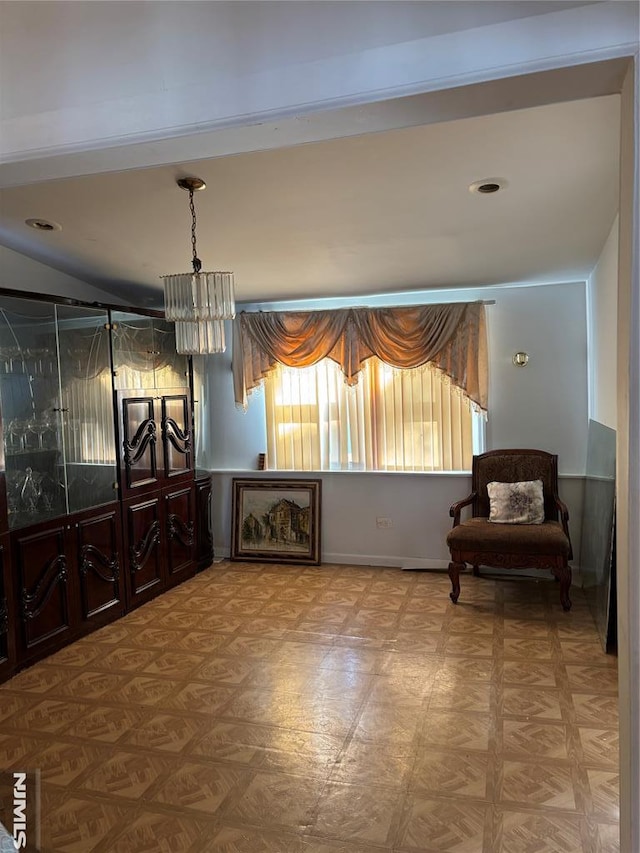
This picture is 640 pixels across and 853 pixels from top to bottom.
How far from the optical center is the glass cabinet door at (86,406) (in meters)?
3.90

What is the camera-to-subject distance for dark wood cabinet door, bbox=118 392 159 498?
4.31 metres

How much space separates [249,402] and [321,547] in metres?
1.49

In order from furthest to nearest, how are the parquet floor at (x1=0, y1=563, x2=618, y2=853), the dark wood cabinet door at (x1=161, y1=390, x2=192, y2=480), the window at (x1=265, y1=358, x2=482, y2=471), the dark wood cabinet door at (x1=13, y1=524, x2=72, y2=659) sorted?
the window at (x1=265, y1=358, x2=482, y2=471), the dark wood cabinet door at (x1=161, y1=390, x2=192, y2=480), the dark wood cabinet door at (x1=13, y1=524, x2=72, y2=659), the parquet floor at (x1=0, y1=563, x2=618, y2=853)

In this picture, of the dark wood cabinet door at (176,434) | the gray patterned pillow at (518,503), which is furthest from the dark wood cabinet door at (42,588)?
the gray patterned pillow at (518,503)

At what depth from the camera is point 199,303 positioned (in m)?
2.68

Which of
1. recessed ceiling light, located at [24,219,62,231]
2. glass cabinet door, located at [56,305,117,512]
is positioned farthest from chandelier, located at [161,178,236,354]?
glass cabinet door, located at [56,305,117,512]

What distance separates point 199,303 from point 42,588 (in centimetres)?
210

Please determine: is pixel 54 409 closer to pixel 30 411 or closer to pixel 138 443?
pixel 30 411

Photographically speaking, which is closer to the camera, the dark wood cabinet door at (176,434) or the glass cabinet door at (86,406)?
the glass cabinet door at (86,406)

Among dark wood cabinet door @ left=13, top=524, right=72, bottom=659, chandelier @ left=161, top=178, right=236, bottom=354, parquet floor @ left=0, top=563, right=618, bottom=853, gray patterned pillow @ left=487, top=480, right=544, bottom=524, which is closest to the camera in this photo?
parquet floor @ left=0, top=563, right=618, bottom=853

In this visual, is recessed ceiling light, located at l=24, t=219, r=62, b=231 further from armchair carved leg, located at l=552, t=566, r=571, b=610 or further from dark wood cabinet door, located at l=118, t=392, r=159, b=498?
armchair carved leg, located at l=552, t=566, r=571, b=610

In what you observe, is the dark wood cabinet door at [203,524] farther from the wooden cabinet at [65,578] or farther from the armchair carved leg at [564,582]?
the armchair carved leg at [564,582]

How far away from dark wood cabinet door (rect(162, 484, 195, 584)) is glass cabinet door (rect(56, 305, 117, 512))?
68 cm

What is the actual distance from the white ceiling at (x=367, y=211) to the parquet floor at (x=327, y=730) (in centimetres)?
243
